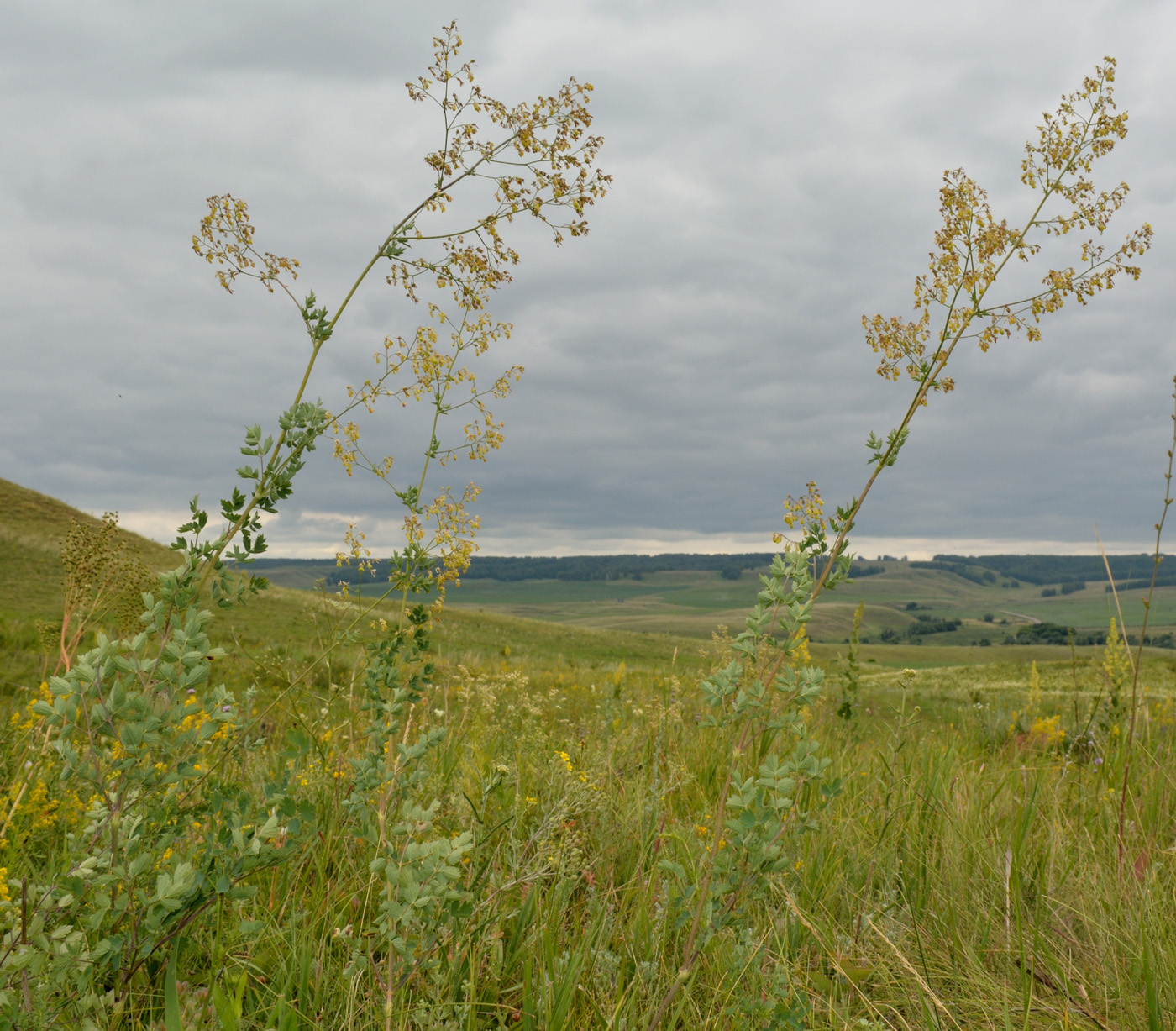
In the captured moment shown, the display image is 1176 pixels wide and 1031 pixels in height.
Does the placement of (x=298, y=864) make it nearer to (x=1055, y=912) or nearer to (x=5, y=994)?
(x=5, y=994)

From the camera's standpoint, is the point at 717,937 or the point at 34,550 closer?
the point at 717,937

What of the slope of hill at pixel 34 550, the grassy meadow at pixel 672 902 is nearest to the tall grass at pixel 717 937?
the grassy meadow at pixel 672 902

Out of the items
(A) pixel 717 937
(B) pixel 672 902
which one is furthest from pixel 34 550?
(A) pixel 717 937

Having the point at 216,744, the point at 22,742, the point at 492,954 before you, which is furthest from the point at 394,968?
the point at 22,742

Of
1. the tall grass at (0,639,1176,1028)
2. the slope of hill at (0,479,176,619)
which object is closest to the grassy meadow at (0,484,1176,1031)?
the tall grass at (0,639,1176,1028)

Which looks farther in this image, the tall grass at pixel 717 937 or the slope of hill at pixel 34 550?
the slope of hill at pixel 34 550

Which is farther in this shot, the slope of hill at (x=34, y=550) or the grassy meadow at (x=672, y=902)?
the slope of hill at (x=34, y=550)

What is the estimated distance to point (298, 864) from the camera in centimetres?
277

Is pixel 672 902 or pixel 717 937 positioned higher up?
pixel 672 902

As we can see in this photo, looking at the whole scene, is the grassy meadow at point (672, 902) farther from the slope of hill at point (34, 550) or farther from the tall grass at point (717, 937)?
the slope of hill at point (34, 550)

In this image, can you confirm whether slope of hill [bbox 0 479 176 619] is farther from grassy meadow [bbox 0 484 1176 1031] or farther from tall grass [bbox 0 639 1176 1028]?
tall grass [bbox 0 639 1176 1028]

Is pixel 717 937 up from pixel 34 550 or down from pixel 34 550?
down

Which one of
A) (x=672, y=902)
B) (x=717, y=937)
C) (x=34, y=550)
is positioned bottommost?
(x=717, y=937)

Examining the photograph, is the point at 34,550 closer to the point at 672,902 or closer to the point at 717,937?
the point at 672,902
